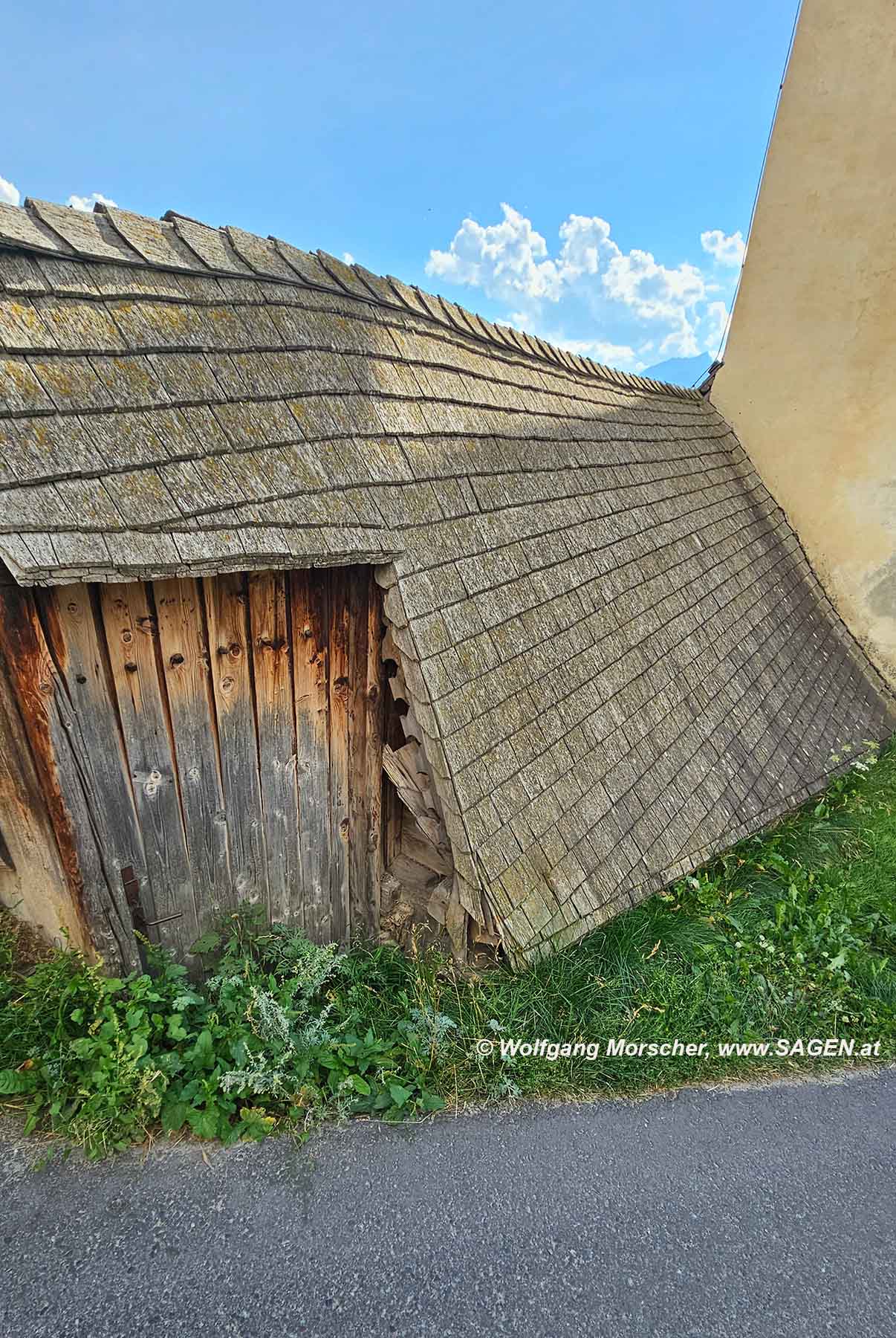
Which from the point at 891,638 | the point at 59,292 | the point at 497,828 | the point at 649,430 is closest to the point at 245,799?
the point at 497,828

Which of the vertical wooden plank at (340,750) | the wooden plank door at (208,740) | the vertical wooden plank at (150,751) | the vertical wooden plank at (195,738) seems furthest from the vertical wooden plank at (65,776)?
the vertical wooden plank at (340,750)

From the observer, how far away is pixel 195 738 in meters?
2.39

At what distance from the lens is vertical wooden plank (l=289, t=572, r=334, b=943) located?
255 cm

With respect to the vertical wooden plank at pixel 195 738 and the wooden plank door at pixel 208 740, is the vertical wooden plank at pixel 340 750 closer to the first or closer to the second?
the wooden plank door at pixel 208 740

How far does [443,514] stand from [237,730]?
1391 millimetres

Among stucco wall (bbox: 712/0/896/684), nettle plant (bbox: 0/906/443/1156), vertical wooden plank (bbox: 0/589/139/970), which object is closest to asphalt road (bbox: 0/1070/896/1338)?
nettle plant (bbox: 0/906/443/1156)

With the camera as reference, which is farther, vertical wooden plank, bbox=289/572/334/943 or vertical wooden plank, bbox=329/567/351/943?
vertical wooden plank, bbox=329/567/351/943

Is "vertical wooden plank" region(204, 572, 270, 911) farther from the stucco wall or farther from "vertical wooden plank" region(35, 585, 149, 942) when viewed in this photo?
the stucco wall

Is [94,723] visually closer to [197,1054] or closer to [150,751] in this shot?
[150,751]

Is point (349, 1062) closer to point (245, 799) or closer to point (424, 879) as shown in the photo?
point (424, 879)

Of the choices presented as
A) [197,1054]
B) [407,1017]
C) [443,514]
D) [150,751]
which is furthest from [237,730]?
[407,1017]

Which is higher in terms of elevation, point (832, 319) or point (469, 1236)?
point (832, 319)

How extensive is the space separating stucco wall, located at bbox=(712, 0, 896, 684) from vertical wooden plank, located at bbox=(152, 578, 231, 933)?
7.44m

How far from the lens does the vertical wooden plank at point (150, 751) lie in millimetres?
2131
